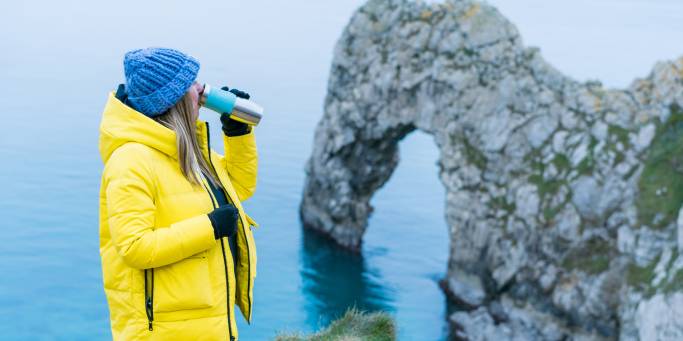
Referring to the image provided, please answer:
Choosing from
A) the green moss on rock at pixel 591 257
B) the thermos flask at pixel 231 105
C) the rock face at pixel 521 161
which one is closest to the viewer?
the thermos flask at pixel 231 105

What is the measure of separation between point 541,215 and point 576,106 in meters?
4.25

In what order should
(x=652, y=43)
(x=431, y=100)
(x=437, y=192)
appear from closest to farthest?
(x=431, y=100) < (x=437, y=192) < (x=652, y=43)

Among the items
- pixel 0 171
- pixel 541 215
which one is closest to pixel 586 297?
pixel 541 215

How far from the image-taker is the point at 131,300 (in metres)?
5.04

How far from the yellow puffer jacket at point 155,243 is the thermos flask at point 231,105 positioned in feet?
1.76

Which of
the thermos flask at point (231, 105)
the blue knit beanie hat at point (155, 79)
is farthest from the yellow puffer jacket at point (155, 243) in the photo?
the thermos flask at point (231, 105)

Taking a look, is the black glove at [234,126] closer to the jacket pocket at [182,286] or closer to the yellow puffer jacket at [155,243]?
the yellow puffer jacket at [155,243]

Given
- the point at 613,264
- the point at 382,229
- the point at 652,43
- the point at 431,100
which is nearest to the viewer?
the point at 613,264

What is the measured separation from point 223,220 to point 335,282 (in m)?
33.0

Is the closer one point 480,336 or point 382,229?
point 480,336

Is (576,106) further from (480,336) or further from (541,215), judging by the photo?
(480,336)

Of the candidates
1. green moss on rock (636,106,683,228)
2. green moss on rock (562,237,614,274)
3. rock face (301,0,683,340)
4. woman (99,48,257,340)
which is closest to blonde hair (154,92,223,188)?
woman (99,48,257,340)

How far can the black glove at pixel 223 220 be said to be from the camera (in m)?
4.91

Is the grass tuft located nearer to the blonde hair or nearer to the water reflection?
the blonde hair
